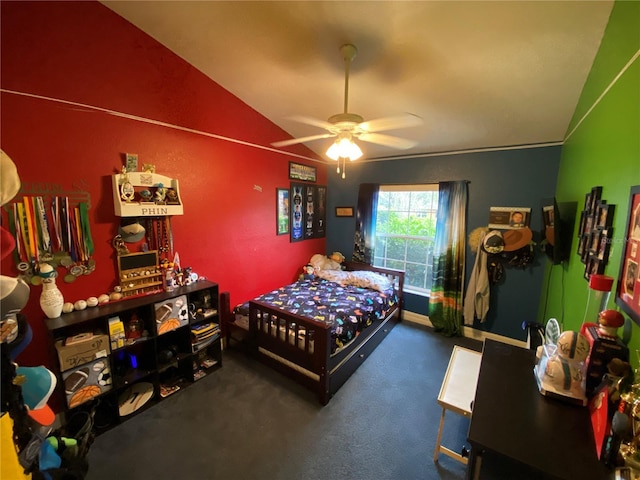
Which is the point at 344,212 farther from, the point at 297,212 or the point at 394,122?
the point at 394,122

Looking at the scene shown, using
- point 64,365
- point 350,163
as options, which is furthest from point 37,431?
point 350,163

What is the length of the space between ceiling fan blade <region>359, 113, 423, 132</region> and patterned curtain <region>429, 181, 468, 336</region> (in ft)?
5.91

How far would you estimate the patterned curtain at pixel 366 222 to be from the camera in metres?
3.79

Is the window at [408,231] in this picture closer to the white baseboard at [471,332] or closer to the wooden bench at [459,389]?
the white baseboard at [471,332]

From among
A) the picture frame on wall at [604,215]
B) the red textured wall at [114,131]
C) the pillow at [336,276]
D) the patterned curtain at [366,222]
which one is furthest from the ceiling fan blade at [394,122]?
the pillow at [336,276]

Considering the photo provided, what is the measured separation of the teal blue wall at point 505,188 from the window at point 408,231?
0.20m

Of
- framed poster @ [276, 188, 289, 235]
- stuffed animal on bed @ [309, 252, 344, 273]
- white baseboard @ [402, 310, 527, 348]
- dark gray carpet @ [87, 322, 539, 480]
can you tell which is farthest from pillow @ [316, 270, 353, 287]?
dark gray carpet @ [87, 322, 539, 480]

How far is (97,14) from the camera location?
1836 mm

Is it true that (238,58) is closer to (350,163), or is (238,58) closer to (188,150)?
(188,150)

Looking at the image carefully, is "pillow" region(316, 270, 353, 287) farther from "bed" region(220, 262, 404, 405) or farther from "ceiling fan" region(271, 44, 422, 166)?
"ceiling fan" region(271, 44, 422, 166)

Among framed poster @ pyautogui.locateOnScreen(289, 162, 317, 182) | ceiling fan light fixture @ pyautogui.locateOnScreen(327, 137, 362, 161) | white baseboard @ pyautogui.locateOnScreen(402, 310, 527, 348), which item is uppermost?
framed poster @ pyautogui.locateOnScreen(289, 162, 317, 182)

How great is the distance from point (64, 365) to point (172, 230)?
1190mm

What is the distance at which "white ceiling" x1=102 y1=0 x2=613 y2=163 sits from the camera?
59.2 inches

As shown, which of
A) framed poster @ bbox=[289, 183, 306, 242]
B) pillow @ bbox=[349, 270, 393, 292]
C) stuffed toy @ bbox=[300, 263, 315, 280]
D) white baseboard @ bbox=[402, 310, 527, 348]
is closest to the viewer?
white baseboard @ bbox=[402, 310, 527, 348]
